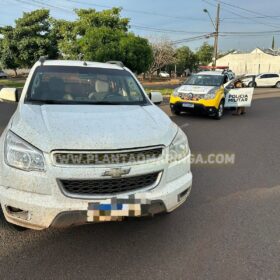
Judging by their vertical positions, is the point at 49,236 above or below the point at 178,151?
below

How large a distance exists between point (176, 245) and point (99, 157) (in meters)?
1.24

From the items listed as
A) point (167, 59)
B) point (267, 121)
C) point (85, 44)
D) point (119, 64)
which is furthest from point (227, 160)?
point (167, 59)

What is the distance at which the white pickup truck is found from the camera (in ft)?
8.51

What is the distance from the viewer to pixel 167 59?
4653 cm

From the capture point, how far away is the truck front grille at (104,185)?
8.63 ft

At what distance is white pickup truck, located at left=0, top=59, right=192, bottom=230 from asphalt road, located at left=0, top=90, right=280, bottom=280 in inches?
16.1

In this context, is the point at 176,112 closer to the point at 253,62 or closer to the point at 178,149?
the point at 178,149

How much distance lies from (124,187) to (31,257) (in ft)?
3.55

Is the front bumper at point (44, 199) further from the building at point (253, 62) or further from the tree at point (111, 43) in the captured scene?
the building at point (253, 62)

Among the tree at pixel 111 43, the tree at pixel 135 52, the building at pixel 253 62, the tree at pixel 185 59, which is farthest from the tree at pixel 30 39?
the building at pixel 253 62

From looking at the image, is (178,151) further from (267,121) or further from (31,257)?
(267,121)

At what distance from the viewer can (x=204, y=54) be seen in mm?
69875

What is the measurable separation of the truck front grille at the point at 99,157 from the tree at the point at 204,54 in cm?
6881

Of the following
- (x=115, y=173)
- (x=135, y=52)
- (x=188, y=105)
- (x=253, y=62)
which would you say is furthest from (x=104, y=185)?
(x=253, y=62)
